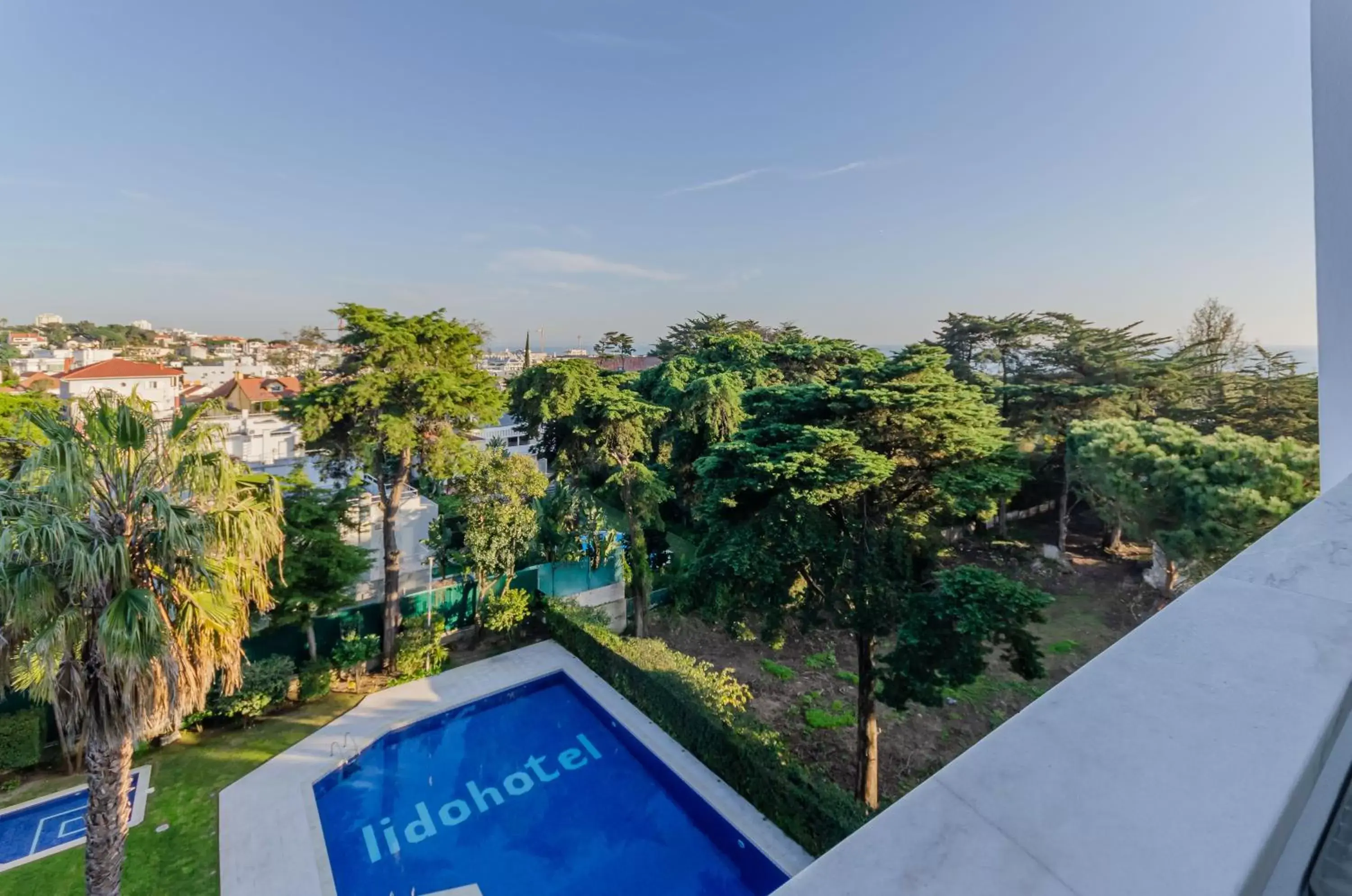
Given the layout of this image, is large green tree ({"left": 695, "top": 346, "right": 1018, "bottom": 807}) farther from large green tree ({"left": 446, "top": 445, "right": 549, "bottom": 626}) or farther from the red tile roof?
the red tile roof

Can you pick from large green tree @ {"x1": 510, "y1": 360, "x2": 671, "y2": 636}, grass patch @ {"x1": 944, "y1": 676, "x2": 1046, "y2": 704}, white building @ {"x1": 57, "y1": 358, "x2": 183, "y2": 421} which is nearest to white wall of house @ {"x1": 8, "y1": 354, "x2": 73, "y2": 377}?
white building @ {"x1": 57, "y1": 358, "x2": 183, "y2": 421}

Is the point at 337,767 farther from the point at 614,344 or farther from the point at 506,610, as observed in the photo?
the point at 614,344

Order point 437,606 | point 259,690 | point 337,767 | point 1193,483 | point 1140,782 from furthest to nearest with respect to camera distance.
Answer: point 437,606 < point 1193,483 < point 259,690 < point 337,767 < point 1140,782

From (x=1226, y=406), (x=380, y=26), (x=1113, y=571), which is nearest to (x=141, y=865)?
(x=380, y=26)

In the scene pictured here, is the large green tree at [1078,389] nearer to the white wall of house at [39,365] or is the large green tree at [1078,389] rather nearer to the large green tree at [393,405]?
the large green tree at [393,405]

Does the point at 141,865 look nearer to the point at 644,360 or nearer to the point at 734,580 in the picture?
the point at 734,580

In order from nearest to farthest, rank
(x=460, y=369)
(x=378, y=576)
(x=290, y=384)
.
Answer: (x=460, y=369), (x=378, y=576), (x=290, y=384)

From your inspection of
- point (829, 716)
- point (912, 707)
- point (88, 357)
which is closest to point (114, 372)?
point (88, 357)
